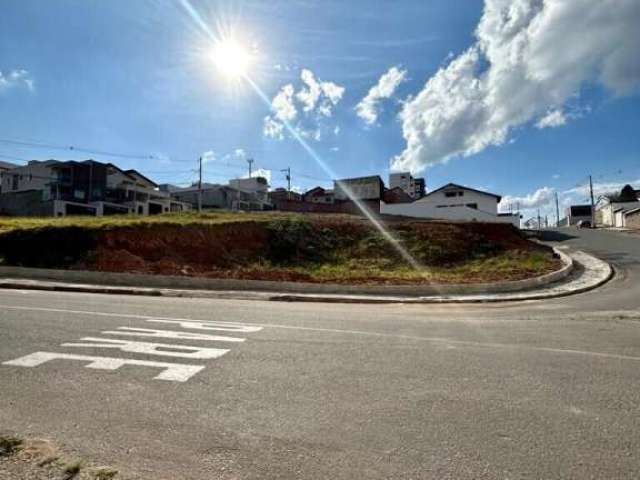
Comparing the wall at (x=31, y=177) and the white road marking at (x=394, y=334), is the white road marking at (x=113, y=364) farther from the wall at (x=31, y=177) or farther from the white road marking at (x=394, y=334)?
the wall at (x=31, y=177)

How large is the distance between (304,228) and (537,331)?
64.4 feet

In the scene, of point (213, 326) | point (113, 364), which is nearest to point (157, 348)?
point (113, 364)

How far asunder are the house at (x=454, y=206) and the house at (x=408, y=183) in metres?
59.4

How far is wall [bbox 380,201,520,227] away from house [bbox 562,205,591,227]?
5510 cm

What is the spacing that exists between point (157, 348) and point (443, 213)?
44.0 metres

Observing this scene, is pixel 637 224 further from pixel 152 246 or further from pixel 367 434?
pixel 367 434

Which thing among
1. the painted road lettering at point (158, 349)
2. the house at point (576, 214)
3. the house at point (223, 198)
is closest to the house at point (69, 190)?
the house at point (223, 198)

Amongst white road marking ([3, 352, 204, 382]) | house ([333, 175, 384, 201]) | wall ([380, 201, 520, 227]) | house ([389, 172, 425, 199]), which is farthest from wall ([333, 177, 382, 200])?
white road marking ([3, 352, 204, 382])

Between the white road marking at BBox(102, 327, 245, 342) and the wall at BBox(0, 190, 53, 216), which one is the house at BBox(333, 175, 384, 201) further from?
the white road marking at BBox(102, 327, 245, 342)

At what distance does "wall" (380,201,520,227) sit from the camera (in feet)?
147

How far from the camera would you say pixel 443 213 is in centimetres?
4659

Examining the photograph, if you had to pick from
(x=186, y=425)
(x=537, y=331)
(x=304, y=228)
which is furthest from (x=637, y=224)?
(x=186, y=425)

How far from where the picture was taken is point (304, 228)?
88.2 ft

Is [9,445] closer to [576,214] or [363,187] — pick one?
[363,187]
